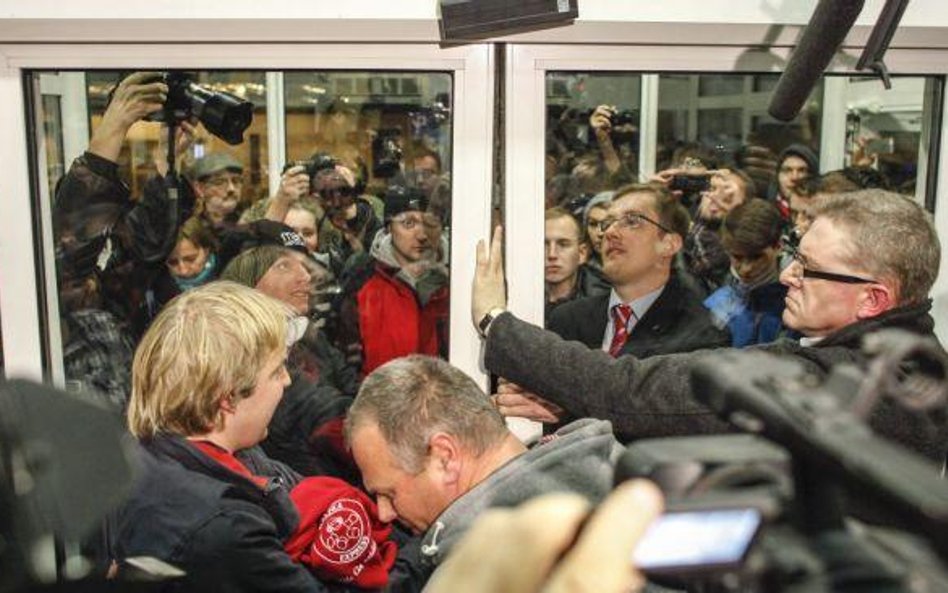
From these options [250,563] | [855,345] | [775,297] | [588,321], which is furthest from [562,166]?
[250,563]

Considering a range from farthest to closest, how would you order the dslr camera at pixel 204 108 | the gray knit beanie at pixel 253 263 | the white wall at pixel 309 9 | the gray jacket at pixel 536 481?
the gray knit beanie at pixel 253 263, the dslr camera at pixel 204 108, the white wall at pixel 309 9, the gray jacket at pixel 536 481

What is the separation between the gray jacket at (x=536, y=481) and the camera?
56.1 inches

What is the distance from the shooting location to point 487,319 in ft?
6.58

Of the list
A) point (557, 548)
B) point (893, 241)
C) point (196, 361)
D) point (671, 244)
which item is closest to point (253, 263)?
point (196, 361)

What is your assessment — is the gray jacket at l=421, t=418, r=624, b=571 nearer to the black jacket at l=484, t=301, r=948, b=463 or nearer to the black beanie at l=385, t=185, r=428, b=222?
the black jacket at l=484, t=301, r=948, b=463

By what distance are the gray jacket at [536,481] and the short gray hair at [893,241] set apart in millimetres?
569

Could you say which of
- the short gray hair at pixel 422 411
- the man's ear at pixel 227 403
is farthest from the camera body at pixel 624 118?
the man's ear at pixel 227 403

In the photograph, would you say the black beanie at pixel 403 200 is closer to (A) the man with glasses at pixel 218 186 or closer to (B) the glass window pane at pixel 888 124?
(A) the man with glasses at pixel 218 186

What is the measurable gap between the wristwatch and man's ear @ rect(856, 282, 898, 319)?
700 millimetres

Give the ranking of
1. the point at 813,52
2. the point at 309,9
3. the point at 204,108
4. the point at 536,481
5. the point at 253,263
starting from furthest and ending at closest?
the point at 253,263 < the point at 204,108 < the point at 309,9 < the point at 813,52 < the point at 536,481

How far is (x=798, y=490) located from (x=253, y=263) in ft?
5.44

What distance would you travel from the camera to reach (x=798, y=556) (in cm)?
57

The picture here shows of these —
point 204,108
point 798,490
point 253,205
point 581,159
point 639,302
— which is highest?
point 204,108

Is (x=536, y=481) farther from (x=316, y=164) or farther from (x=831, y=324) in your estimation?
(x=316, y=164)
